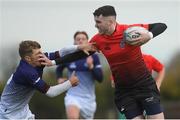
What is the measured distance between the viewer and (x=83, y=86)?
1488 centimetres

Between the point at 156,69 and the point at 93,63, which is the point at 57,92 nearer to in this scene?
the point at 156,69

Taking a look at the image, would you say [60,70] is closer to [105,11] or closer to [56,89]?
[56,89]

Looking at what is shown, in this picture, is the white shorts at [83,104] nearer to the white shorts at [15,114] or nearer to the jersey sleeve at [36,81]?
the white shorts at [15,114]

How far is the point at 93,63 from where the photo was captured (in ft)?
47.4

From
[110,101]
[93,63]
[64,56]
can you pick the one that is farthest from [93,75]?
[110,101]

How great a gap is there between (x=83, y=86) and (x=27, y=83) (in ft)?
15.7

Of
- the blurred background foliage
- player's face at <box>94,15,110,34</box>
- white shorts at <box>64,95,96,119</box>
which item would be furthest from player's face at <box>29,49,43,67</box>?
the blurred background foliage

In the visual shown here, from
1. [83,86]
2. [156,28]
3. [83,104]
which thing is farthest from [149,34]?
[83,104]

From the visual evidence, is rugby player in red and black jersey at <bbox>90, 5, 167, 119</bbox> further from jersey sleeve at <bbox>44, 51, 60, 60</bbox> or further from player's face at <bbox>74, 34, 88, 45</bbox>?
player's face at <bbox>74, 34, 88, 45</bbox>

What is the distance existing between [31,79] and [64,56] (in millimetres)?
777

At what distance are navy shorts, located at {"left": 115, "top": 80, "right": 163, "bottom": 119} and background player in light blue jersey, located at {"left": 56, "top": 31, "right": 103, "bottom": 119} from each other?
4.24 meters

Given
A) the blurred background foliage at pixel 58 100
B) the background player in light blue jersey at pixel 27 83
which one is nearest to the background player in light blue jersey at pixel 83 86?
the background player in light blue jersey at pixel 27 83

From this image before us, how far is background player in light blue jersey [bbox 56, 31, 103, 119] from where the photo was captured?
47.4 feet

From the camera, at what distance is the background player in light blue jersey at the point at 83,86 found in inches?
569
